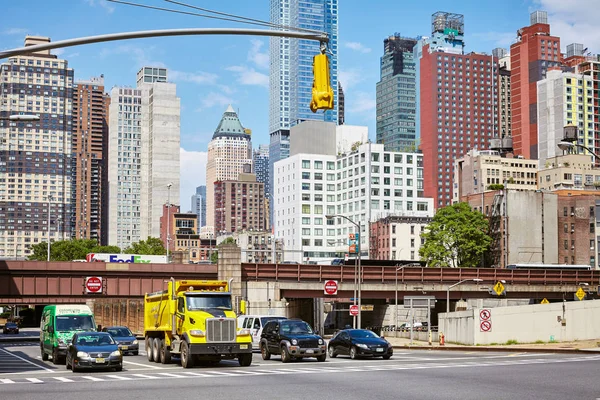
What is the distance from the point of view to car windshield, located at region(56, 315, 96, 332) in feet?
140

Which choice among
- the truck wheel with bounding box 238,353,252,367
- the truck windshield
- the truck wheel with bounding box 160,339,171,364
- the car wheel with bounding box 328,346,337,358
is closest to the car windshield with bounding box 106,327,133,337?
the truck wheel with bounding box 160,339,171,364

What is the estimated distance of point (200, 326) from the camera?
117ft

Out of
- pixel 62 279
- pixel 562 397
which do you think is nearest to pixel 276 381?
pixel 562 397

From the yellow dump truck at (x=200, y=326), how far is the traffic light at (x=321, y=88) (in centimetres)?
1781

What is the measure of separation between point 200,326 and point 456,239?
109316mm

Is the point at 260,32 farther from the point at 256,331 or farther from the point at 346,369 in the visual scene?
the point at 256,331

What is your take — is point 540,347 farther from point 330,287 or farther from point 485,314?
point 330,287

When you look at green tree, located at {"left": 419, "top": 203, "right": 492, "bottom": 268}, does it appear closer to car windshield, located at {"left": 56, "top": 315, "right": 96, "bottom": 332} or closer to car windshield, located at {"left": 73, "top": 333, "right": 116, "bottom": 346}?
car windshield, located at {"left": 56, "top": 315, "right": 96, "bottom": 332}

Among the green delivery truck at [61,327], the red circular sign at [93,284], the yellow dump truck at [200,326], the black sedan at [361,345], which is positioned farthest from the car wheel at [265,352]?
the red circular sign at [93,284]

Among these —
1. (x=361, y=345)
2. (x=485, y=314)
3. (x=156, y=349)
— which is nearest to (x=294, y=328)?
(x=361, y=345)

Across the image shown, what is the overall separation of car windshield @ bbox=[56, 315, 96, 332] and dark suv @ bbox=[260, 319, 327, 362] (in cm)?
900

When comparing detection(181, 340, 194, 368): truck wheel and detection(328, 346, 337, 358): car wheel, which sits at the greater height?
detection(181, 340, 194, 368): truck wheel

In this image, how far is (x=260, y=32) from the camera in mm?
20031

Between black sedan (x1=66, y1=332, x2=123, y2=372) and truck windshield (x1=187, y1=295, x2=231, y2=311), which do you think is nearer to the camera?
black sedan (x1=66, y1=332, x2=123, y2=372)
